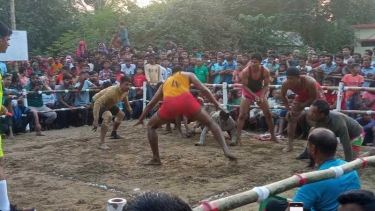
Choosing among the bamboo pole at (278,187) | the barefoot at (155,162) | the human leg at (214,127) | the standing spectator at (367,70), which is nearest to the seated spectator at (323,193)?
the bamboo pole at (278,187)

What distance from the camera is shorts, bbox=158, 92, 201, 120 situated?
268 inches

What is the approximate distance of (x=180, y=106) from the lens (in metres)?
6.80

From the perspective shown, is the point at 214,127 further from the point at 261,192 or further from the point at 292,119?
the point at 261,192

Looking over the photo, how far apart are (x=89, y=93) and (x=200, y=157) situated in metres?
5.21

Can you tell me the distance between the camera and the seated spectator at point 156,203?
1572 mm

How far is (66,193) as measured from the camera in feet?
19.0

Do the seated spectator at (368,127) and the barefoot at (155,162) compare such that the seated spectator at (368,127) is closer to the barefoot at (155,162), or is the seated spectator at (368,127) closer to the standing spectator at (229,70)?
the barefoot at (155,162)

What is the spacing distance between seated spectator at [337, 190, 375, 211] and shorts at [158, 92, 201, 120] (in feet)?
14.3

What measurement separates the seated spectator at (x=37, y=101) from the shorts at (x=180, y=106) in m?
5.18

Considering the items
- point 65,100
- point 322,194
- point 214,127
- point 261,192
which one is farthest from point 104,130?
point 261,192

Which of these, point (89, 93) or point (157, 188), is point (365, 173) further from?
point (89, 93)

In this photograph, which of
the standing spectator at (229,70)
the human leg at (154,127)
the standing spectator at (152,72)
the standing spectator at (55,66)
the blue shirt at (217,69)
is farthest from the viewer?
the standing spectator at (55,66)

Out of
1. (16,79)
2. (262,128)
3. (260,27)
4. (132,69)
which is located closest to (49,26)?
(260,27)

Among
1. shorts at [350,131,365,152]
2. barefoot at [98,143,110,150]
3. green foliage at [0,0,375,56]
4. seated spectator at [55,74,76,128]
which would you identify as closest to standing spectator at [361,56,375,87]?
shorts at [350,131,365,152]
